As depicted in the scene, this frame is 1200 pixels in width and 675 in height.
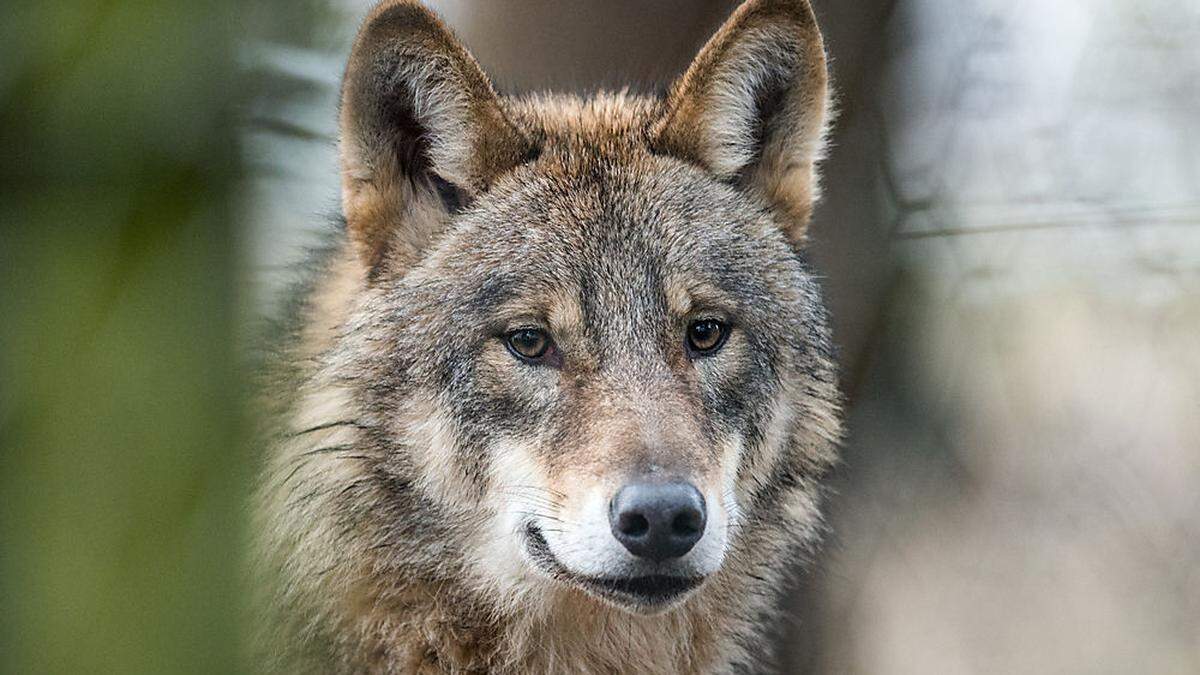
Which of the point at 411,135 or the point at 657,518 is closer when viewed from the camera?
the point at 657,518

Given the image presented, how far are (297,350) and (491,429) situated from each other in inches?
21.7

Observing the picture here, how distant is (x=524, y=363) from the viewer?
8.18ft

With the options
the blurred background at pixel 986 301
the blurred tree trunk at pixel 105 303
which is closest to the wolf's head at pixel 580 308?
the blurred background at pixel 986 301

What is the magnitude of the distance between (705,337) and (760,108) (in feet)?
2.18

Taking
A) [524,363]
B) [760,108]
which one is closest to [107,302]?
[524,363]

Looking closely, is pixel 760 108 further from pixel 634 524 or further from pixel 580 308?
pixel 634 524

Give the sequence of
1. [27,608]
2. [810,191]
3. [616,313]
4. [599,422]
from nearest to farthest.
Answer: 1. [27,608]
2. [599,422]
3. [616,313]
4. [810,191]

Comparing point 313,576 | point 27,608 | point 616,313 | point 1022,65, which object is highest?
point 1022,65

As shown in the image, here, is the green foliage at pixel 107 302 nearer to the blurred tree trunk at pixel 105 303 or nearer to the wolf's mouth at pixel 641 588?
the blurred tree trunk at pixel 105 303

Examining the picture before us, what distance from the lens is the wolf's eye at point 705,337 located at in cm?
257

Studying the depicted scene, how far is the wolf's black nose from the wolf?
108 millimetres

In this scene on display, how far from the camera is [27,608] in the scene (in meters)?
0.56

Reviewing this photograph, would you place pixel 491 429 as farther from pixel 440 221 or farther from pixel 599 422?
pixel 440 221

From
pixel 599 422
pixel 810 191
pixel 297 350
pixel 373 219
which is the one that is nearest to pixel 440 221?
pixel 373 219
